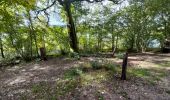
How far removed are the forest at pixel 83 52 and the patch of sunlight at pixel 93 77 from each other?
37mm

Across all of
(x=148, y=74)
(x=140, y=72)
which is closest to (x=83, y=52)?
(x=140, y=72)

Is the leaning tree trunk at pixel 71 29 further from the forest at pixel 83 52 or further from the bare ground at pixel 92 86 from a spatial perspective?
the bare ground at pixel 92 86

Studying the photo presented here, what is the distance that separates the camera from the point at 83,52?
18.1 meters

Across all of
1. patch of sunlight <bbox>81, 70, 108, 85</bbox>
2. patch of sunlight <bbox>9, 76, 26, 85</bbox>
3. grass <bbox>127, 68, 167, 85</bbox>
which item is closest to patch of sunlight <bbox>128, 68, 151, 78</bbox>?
grass <bbox>127, 68, 167, 85</bbox>

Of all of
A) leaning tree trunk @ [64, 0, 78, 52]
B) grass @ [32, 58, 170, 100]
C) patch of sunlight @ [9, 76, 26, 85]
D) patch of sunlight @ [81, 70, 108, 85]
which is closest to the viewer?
grass @ [32, 58, 170, 100]

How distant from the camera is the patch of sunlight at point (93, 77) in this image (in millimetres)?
8203

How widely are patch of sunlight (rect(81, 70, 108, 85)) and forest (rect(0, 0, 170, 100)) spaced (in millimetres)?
37

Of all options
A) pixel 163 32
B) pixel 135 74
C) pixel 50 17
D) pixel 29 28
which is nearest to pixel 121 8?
Answer: pixel 163 32

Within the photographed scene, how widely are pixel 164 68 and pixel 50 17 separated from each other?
32.6 feet

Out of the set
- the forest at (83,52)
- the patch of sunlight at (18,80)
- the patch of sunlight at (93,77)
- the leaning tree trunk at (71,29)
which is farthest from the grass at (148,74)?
the leaning tree trunk at (71,29)

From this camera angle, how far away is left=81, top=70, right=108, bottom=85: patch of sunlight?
8.20 meters

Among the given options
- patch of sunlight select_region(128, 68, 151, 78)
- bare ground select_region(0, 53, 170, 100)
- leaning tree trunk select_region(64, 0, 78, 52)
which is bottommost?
bare ground select_region(0, 53, 170, 100)

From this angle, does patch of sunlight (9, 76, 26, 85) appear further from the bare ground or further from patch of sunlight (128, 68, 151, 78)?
patch of sunlight (128, 68, 151, 78)

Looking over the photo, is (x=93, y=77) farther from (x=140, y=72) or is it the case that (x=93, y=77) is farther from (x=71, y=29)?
(x=71, y=29)
